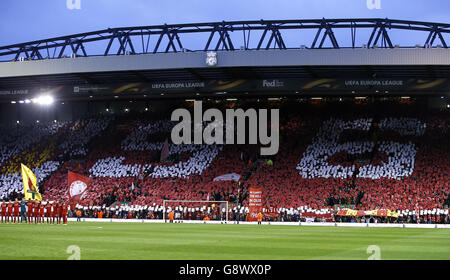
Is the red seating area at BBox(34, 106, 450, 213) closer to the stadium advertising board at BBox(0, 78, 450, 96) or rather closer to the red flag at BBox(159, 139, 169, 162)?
the red flag at BBox(159, 139, 169, 162)

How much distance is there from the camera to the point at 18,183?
56.4 m

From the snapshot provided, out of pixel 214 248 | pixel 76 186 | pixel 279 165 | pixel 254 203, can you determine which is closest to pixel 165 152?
pixel 279 165

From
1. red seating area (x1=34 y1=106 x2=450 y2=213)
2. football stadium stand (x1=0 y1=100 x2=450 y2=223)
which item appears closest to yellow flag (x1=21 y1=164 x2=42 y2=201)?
football stadium stand (x1=0 y1=100 x2=450 y2=223)

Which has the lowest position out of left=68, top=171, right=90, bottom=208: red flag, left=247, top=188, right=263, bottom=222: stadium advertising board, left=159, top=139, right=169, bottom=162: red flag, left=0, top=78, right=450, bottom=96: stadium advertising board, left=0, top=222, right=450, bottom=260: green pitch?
left=0, top=222, right=450, bottom=260: green pitch

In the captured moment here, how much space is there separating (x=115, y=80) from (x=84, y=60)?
4.99 meters

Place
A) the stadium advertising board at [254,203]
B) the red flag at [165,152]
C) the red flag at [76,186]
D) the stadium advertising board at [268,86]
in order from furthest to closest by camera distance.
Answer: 1. the red flag at [165,152]
2. the stadium advertising board at [268,86]
3. the stadium advertising board at [254,203]
4. the red flag at [76,186]

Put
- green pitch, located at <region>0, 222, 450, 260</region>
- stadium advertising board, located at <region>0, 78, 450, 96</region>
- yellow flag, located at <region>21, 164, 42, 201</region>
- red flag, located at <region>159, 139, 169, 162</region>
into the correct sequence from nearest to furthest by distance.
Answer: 1. green pitch, located at <region>0, 222, 450, 260</region>
2. yellow flag, located at <region>21, 164, 42, 201</region>
3. stadium advertising board, located at <region>0, 78, 450, 96</region>
4. red flag, located at <region>159, 139, 169, 162</region>

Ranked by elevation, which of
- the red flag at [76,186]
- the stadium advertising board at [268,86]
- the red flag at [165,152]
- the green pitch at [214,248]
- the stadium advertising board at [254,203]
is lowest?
the green pitch at [214,248]

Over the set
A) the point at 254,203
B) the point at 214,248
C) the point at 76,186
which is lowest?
the point at 214,248

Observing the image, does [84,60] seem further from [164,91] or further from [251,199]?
[251,199]

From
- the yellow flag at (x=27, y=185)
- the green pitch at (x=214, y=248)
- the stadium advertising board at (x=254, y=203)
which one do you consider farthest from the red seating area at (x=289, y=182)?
the green pitch at (x=214, y=248)

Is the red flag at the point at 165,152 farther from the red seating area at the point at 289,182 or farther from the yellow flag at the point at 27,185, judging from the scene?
the yellow flag at the point at 27,185

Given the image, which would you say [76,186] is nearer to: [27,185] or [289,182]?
[27,185]

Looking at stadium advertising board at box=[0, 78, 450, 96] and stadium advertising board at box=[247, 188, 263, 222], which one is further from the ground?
stadium advertising board at box=[0, 78, 450, 96]
